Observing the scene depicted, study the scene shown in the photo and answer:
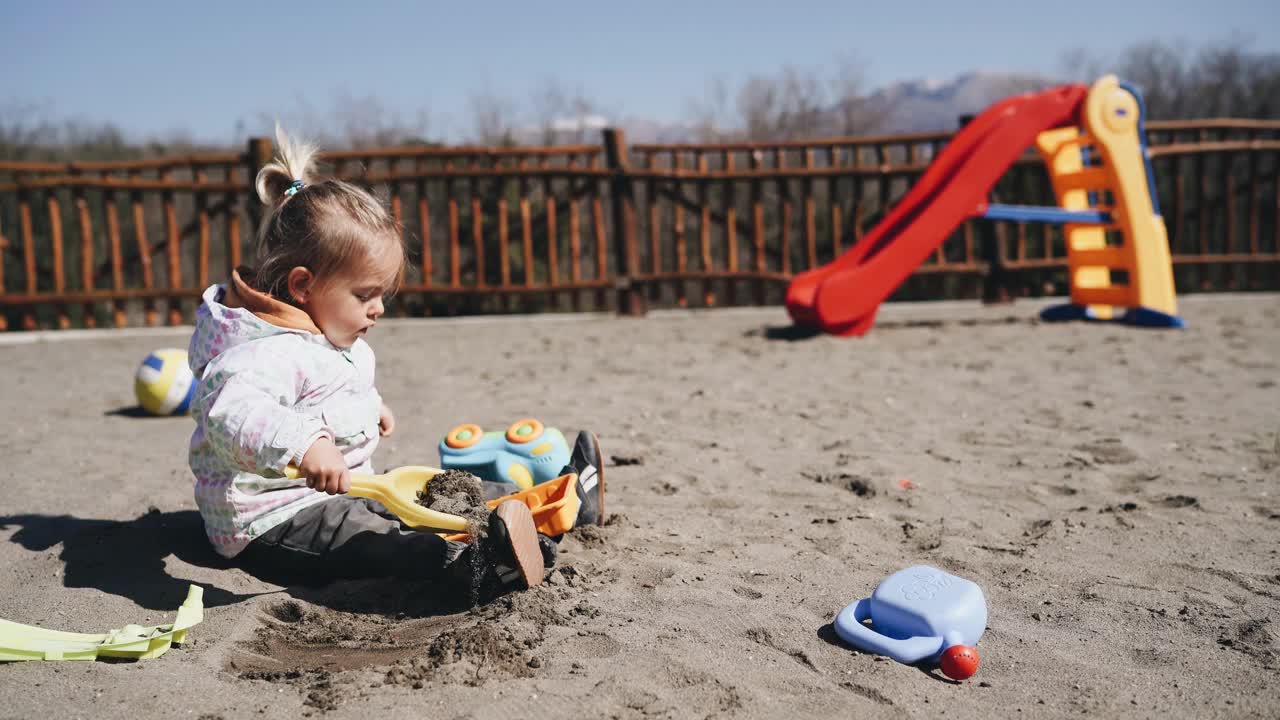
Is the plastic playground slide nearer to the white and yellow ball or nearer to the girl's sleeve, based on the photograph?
the white and yellow ball

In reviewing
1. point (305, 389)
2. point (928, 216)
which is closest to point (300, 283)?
point (305, 389)

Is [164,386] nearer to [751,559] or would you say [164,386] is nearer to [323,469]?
[323,469]

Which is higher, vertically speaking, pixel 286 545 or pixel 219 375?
pixel 219 375

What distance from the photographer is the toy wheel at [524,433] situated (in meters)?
3.21

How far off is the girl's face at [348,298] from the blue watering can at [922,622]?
1389 mm

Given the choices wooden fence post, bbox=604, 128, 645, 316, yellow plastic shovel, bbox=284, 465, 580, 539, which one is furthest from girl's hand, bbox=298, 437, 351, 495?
wooden fence post, bbox=604, 128, 645, 316

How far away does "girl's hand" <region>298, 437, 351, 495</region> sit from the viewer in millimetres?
2184

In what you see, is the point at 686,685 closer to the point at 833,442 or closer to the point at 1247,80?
the point at 833,442

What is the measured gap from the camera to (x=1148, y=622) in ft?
7.59

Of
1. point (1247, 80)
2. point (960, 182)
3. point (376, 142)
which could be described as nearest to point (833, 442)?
point (960, 182)

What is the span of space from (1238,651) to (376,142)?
60.1 feet

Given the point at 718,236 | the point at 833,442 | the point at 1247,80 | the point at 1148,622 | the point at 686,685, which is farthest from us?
the point at 1247,80

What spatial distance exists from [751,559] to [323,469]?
3.94 ft

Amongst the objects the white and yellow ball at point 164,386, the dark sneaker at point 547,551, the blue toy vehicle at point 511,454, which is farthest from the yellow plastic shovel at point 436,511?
the white and yellow ball at point 164,386
